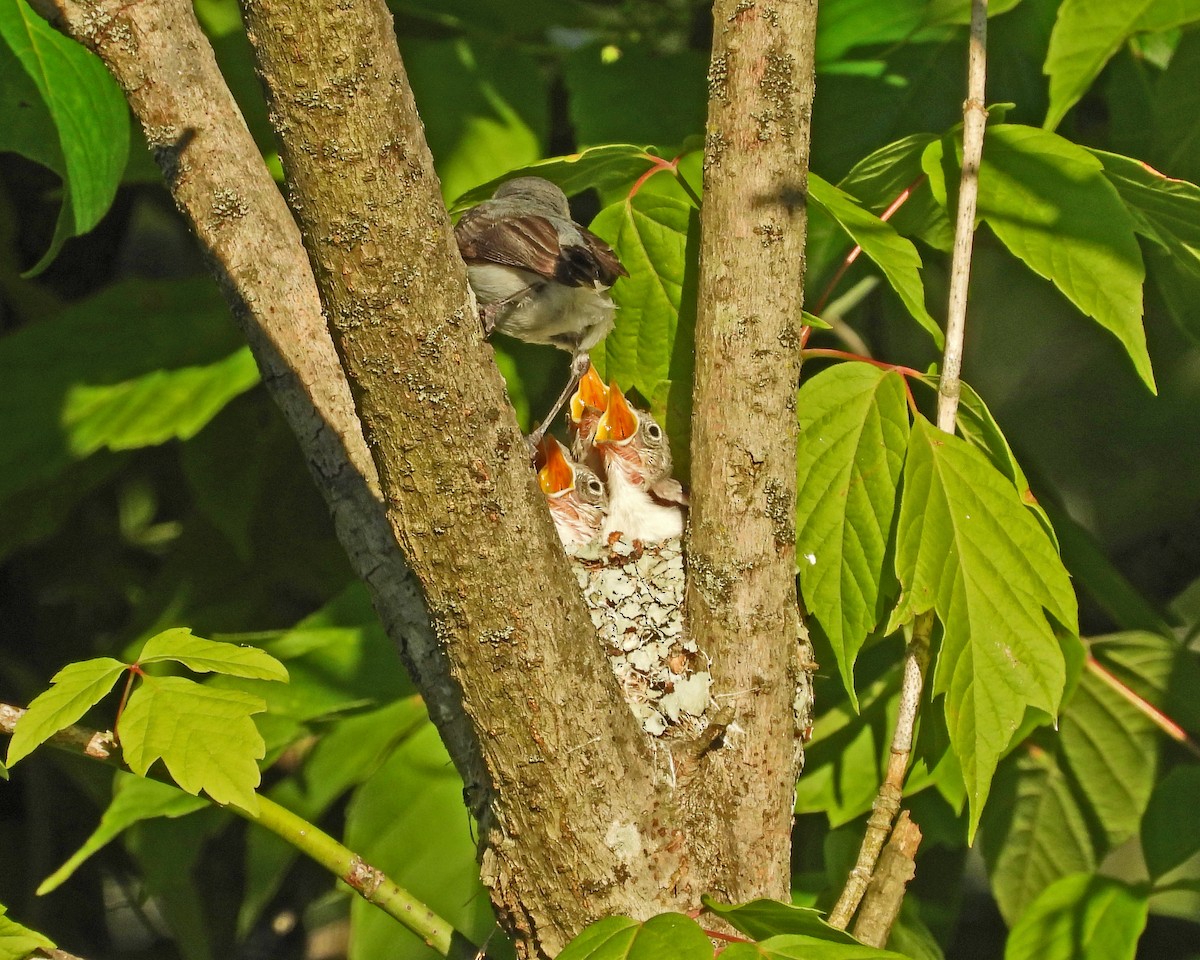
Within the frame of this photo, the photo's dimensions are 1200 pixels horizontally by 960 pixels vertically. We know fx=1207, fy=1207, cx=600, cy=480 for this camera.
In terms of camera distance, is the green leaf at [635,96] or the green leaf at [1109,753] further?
the green leaf at [635,96]

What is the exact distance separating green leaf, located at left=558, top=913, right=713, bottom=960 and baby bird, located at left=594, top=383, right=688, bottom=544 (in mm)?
1538

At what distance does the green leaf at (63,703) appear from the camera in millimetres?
1303

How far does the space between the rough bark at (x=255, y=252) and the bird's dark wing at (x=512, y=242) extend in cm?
59

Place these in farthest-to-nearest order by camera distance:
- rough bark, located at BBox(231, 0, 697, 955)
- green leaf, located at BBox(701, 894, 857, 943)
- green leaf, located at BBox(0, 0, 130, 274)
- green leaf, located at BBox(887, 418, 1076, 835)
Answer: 1. green leaf, located at BBox(0, 0, 130, 274)
2. green leaf, located at BBox(887, 418, 1076, 835)
3. green leaf, located at BBox(701, 894, 857, 943)
4. rough bark, located at BBox(231, 0, 697, 955)

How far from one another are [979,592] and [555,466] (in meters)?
1.71

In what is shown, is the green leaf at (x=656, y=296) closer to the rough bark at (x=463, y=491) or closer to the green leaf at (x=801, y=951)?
the rough bark at (x=463, y=491)

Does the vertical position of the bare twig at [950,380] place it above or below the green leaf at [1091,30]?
below

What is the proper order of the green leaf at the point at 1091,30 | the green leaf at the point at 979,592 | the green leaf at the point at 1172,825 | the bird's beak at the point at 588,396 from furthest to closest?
1. the bird's beak at the point at 588,396
2. the green leaf at the point at 1172,825
3. the green leaf at the point at 1091,30
4. the green leaf at the point at 979,592

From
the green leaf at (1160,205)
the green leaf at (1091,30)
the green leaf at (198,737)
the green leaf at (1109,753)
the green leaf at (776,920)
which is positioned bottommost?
the green leaf at (1109,753)

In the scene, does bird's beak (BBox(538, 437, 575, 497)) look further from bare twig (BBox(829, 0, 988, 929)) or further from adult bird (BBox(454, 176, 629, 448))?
bare twig (BBox(829, 0, 988, 929))

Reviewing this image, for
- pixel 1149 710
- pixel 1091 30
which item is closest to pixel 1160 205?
pixel 1091 30

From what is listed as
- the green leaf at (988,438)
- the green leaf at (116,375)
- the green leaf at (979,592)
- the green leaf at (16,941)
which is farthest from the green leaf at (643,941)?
the green leaf at (116,375)

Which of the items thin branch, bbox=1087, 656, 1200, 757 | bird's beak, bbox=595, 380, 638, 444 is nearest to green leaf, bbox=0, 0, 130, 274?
bird's beak, bbox=595, 380, 638, 444

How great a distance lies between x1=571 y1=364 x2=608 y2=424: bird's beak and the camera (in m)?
3.29
